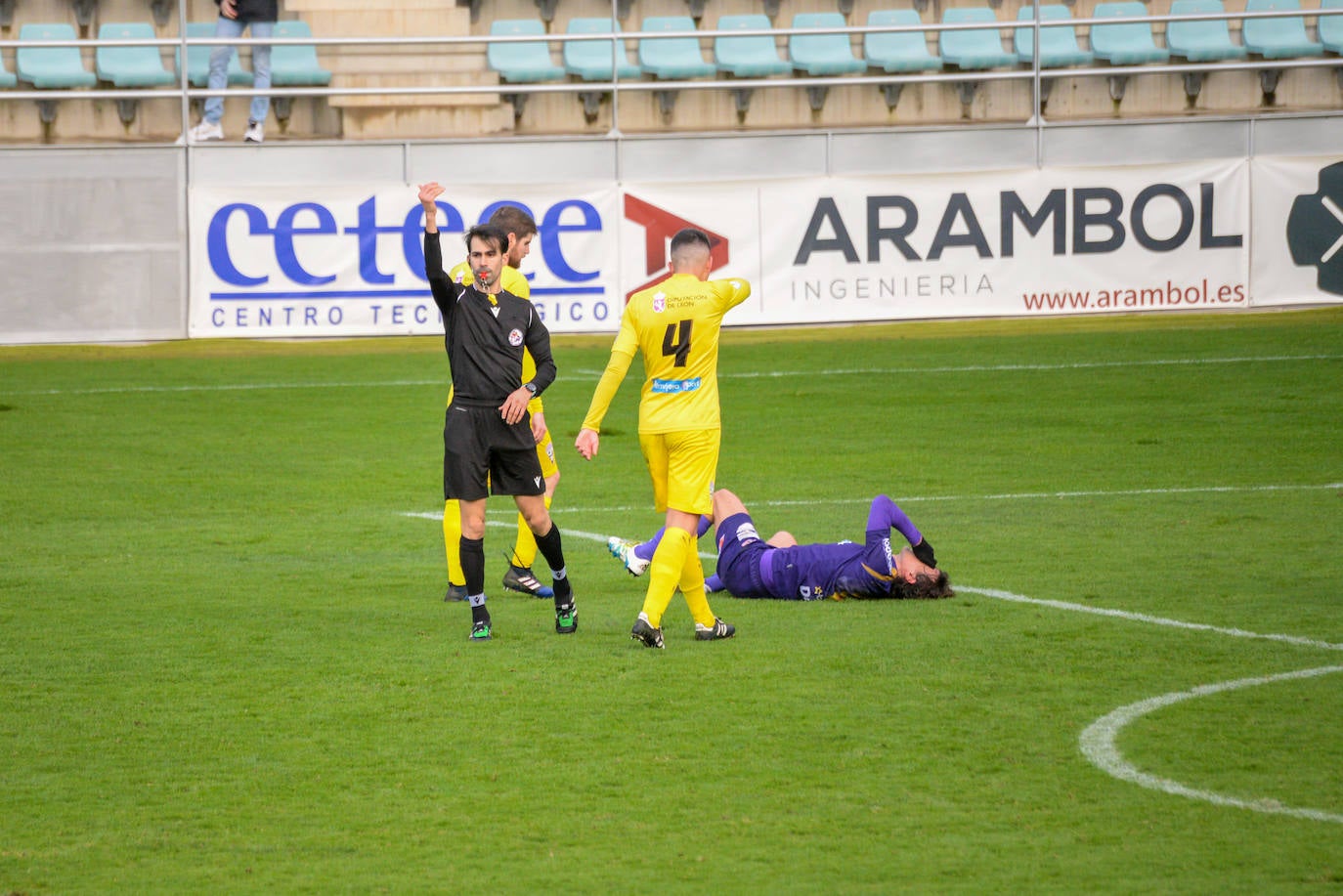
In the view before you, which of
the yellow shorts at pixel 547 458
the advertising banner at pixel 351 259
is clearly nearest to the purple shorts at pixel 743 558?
the yellow shorts at pixel 547 458

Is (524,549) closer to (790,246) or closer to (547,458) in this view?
(547,458)

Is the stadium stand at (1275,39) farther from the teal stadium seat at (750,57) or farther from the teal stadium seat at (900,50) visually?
the teal stadium seat at (750,57)

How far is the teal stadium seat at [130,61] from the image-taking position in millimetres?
24000

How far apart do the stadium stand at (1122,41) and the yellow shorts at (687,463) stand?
63.4 ft

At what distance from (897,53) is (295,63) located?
876cm

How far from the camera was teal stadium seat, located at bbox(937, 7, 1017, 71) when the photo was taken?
25.2 m

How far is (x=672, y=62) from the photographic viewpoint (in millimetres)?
24938

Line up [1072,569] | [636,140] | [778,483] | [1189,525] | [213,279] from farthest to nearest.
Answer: [636,140] < [213,279] < [778,483] < [1189,525] < [1072,569]

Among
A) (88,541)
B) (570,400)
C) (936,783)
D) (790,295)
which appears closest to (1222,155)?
(790,295)

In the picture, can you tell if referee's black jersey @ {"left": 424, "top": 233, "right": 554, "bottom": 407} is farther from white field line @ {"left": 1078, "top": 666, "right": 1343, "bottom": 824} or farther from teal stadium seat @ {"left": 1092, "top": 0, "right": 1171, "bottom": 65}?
teal stadium seat @ {"left": 1092, "top": 0, "right": 1171, "bottom": 65}

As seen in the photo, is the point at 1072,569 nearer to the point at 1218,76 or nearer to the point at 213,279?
the point at 213,279

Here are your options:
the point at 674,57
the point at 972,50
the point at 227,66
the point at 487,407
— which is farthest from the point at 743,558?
the point at 972,50

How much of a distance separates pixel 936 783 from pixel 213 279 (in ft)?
55.9

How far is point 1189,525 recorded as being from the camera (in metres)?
10.7
